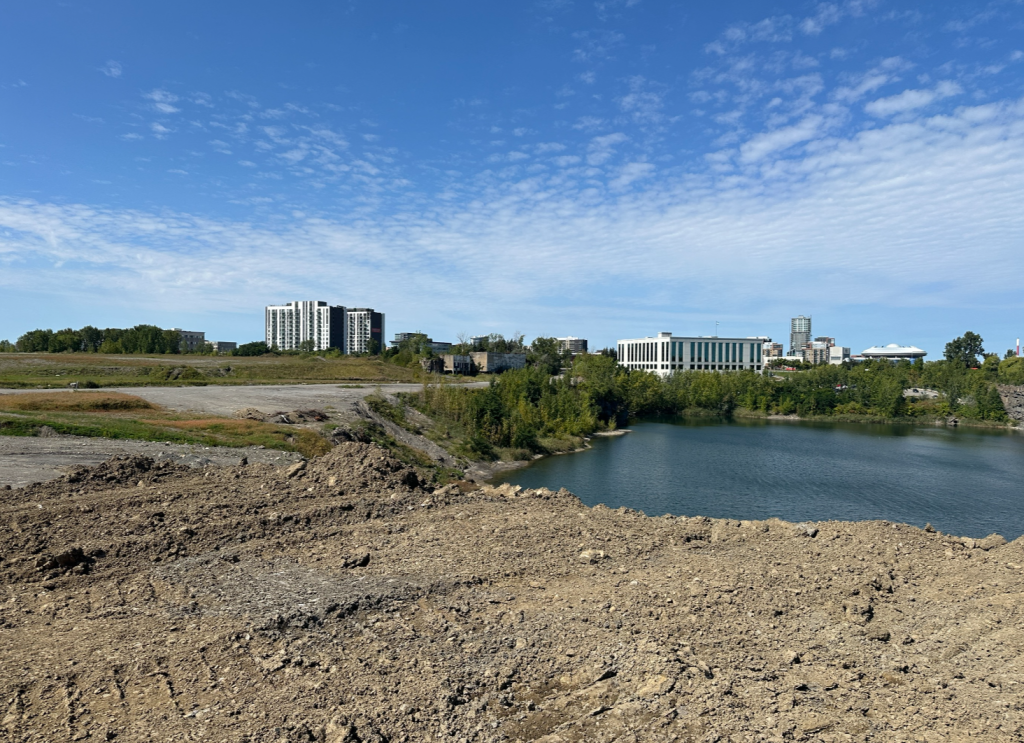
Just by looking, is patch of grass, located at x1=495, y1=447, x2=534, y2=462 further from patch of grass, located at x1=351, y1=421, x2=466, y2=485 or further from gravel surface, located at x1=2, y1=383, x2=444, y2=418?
gravel surface, located at x1=2, y1=383, x2=444, y2=418

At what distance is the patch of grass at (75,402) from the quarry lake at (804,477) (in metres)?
23.4

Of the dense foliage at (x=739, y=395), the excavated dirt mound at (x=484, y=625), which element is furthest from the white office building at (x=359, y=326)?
the excavated dirt mound at (x=484, y=625)

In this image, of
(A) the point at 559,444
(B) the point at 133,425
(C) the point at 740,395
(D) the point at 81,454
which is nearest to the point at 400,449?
(B) the point at 133,425

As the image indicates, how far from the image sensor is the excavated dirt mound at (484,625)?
679 centimetres

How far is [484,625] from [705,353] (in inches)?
5988

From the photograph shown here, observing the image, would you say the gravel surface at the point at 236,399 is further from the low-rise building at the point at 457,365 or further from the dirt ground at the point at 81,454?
the low-rise building at the point at 457,365

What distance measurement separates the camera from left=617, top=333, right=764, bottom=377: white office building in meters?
152

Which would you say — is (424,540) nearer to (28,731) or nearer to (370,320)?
(28,731)

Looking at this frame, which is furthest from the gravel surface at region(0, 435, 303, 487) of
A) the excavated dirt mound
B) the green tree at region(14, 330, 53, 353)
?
the green tree at region(14, 330, 53, 353)

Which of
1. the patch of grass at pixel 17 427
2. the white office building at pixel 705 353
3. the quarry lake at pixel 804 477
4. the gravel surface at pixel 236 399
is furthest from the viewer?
the white office building at pixel 705 353

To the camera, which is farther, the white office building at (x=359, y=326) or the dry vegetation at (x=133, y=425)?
the white office building at (x=359, y=326)

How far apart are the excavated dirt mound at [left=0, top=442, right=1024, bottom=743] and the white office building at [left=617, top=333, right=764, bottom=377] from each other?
460 feet

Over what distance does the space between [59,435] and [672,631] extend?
25795mm

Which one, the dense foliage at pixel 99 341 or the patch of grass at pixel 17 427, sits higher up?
the dense foliage at pixel 99 341
